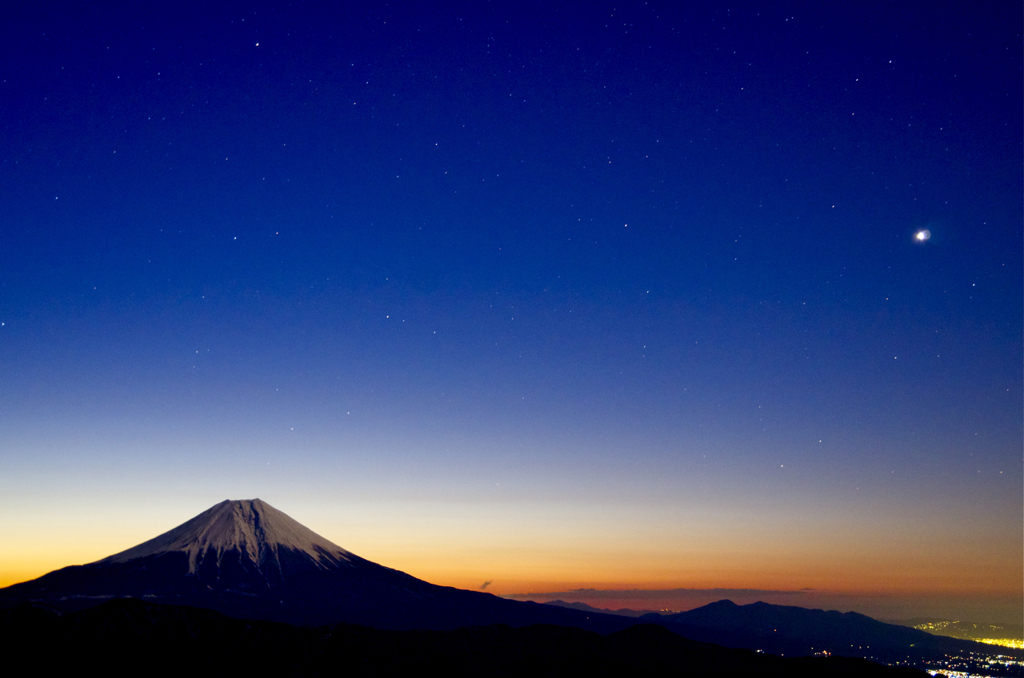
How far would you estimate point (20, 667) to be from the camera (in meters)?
194

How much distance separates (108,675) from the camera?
652 feet

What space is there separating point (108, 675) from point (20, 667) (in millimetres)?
21147
